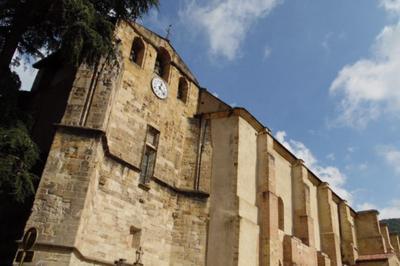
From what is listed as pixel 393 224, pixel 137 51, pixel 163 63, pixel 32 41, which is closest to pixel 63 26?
pixel 32 41

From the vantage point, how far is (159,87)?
55.1 feet

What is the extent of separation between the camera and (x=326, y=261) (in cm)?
2008

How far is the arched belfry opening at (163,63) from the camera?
57.7 ft

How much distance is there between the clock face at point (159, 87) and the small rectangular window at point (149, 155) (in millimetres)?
1759

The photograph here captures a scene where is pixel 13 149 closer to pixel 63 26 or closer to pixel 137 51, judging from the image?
pixel 63 26

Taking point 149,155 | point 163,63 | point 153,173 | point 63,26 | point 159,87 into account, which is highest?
point 163,63

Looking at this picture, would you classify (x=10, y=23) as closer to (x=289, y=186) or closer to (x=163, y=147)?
(x=163, y=147)

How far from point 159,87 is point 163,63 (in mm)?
1759

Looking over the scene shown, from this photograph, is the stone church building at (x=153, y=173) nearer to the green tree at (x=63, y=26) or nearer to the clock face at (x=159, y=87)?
the clock face at (x=159, y=87)

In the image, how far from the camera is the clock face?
1645cm

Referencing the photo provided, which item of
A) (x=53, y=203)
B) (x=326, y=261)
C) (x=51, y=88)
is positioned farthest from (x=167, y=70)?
(x=326, y=261)

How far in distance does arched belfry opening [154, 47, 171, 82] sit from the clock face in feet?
1.72

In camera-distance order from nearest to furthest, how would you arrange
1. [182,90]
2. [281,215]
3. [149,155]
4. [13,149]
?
[13,149], [149,155], [182,90], [281,215]

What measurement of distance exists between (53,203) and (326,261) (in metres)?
15.2
